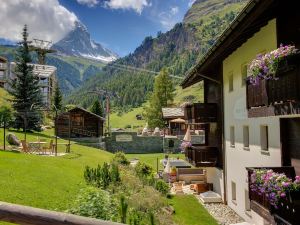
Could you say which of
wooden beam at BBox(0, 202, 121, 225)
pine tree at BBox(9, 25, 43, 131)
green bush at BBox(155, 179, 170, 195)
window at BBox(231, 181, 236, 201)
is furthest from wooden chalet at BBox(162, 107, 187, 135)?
wooden beam at BBox(0, 202, 121, 225)

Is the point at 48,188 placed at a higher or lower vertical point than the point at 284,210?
lower

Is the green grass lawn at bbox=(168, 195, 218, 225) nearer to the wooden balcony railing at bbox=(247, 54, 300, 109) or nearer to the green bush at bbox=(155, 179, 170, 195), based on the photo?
the green bush at bbox=(155, 179, 170, 195)

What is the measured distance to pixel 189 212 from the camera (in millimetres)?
20000

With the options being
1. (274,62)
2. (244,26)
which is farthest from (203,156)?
(274,62)

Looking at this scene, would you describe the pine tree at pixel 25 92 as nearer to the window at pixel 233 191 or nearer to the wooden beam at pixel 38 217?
the window at pixel 233 191

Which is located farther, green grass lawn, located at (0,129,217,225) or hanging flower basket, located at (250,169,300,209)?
green grass lawn, located at (0,129,217,225)

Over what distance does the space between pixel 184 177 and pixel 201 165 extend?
7.12m

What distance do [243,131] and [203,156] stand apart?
17.8 feet

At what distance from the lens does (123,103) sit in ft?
612

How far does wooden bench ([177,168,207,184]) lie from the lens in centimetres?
2909

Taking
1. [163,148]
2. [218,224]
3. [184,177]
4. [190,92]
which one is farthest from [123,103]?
[218,224]

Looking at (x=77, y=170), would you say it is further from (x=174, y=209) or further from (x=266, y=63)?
(x=266, y=63)

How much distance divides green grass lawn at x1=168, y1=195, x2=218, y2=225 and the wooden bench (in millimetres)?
4887

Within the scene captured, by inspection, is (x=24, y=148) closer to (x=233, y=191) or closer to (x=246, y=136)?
(x=233, y=191)
